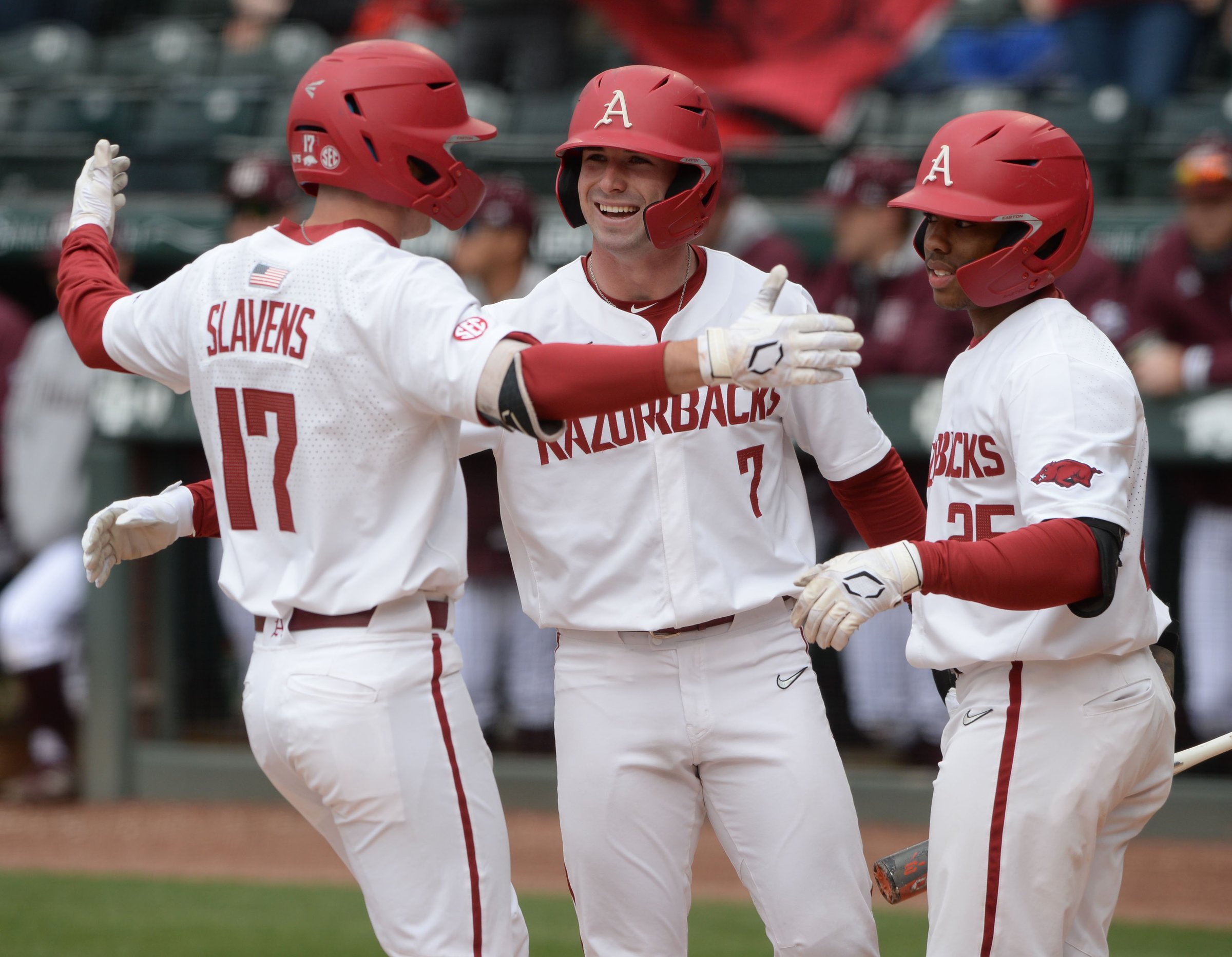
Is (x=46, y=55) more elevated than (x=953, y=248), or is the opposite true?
(x=46, y=55)

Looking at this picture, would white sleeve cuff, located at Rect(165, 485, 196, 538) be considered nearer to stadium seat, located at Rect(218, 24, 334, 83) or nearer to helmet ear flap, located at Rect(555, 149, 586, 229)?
helmet ear flap, located at Rect(555, 149, 586, 229)

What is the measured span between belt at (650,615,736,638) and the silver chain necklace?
58cm

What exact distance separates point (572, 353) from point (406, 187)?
1.79 feet

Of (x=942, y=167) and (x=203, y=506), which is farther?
(x=203, y=506)

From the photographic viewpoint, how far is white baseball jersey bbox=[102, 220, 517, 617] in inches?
104

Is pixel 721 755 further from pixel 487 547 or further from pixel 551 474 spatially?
pixel 487 547

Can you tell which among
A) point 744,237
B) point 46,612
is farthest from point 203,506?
point 744,237

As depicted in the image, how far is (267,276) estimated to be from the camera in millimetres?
2734

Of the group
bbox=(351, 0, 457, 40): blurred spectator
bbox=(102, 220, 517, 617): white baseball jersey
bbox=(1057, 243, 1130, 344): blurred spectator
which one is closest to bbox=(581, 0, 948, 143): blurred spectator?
bbox=(351, 0, 457, 40): blurred spectator

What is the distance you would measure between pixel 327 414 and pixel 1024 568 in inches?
45.3

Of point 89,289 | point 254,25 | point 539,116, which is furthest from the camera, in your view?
point 254,25

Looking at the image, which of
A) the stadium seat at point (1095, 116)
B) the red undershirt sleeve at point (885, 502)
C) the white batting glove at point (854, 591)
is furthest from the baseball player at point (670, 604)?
the stadium seat at point (1095, 116)

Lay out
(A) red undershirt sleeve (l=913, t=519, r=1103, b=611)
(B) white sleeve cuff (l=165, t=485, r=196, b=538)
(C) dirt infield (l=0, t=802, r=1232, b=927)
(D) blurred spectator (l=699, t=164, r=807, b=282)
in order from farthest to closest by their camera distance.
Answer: (D) blurred spectator (l=699, t=164, r=807, b=282)
(C) dirt infield (l=0, t=802, r=1232, b=927)
(B) white sleeve cuff (l=165, t=485, r=196, b=538)
(A) red undershirt sleeve (l=913, t=519, r=1103, b=611)

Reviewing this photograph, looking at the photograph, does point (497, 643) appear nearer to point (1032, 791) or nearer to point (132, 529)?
point (132, 529)
